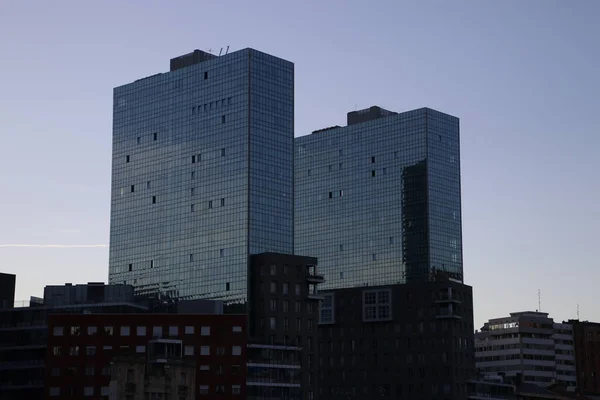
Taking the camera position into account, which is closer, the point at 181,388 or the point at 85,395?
the point at 181,388

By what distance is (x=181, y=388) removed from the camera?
14850 cm

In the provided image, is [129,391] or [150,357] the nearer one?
[129,391]

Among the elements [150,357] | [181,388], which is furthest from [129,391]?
[150,357]

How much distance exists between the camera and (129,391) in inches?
5620

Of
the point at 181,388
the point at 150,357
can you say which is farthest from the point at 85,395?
the point at 181,388

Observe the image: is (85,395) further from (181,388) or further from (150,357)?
(181,388)

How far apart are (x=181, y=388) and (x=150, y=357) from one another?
45415mm

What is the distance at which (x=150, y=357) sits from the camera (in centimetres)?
19275

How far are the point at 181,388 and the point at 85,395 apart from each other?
56.7m

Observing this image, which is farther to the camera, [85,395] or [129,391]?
[85,395]

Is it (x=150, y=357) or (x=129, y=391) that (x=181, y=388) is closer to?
(x=129, y=391)

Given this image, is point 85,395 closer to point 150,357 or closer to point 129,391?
point 150,357

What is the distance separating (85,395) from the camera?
200m

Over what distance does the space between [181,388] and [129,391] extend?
8.34m
